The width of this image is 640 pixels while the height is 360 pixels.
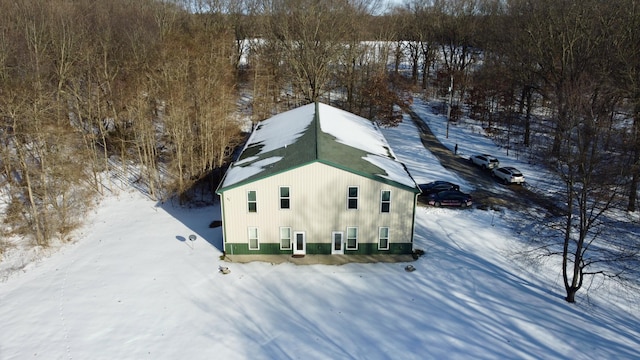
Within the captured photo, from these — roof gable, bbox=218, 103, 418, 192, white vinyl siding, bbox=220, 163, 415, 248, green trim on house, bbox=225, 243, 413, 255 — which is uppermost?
roof gable, bbox=218, 103, 418, 192

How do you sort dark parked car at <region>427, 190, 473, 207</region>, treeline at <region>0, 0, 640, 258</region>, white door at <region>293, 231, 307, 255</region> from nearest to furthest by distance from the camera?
white door at <region>293, 231, 307, 255</region>, treeline at <region>0, 0, 640, 258</region>, dark parked car at <region>427, 190, 473, 207</region>

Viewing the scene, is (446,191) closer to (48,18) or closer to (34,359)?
(34,359)

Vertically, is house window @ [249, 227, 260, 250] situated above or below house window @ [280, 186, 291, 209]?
below

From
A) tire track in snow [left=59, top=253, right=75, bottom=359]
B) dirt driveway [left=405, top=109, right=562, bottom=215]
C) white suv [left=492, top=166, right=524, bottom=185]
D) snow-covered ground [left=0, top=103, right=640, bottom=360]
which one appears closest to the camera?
snow-covered ground [left=0, top=103, right=640, bottom=360]

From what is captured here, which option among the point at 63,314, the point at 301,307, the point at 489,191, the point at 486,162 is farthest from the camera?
the point at 486,162

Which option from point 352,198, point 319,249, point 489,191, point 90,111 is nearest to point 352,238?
point 319,249

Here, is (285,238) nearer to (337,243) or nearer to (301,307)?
(337,243)

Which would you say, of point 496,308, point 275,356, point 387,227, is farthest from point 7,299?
point 496,308

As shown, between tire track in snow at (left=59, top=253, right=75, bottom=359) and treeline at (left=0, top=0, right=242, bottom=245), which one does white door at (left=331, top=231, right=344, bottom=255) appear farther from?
treeline at (left=0, top=0, right=242, bottom=245)

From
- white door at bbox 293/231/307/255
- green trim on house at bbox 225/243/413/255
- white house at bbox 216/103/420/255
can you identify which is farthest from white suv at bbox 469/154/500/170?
white door at bbox 293/231/307/255
